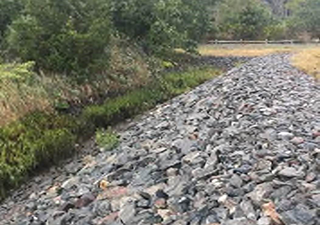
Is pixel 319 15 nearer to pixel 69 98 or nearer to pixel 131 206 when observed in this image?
pixel 69 98

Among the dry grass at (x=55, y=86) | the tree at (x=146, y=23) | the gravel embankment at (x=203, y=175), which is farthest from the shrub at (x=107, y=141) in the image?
the tree at (x=146, y=23)

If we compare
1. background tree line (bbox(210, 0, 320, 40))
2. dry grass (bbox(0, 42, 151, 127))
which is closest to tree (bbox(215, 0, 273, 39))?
background tree line (bbox(210, 0, 320, 40))

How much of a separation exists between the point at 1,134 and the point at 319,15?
46606 mm

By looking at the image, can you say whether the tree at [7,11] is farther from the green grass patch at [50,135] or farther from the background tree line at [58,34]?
the green grass patch at [50,135]

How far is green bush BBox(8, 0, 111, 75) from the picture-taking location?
62.9 ft

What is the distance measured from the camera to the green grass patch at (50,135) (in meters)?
12.0

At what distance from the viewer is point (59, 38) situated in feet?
63.3

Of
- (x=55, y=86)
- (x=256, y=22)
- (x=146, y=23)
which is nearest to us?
(x=55, y=86)

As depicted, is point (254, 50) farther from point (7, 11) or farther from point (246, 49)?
point (7, 11)

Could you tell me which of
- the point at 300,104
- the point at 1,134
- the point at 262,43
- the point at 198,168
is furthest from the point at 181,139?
the point at 262,43

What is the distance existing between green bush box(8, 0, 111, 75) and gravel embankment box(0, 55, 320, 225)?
18.2 ft

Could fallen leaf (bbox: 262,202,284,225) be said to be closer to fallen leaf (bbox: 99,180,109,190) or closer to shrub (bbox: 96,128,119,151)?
fallen leaf (bbox: 99,180,109,190)

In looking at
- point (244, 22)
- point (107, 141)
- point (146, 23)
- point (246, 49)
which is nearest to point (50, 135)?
point (107, 141)

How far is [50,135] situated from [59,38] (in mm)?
6604
